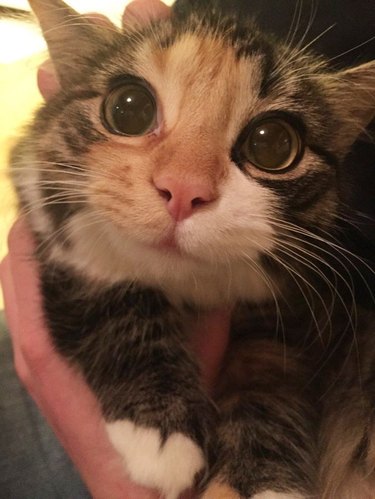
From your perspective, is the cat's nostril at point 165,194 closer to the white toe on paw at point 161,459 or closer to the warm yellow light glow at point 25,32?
the white toe on paw at point 161,459

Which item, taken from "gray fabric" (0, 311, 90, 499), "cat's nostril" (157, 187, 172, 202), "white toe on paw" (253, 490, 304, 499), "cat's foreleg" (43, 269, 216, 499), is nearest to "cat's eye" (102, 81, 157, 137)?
"cat's nostril" (157, 187, 172, 202)

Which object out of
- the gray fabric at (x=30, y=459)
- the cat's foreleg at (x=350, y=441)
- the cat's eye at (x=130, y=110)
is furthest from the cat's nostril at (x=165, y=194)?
the gray fabric at (x=30, y=459)

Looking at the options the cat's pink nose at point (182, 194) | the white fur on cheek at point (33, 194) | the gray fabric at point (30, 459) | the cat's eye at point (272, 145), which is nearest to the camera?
the cat's pink nose at point (182, 194)

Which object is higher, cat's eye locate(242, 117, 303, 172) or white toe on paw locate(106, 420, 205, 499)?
cat's eye locate(242, 117, 303, 172)

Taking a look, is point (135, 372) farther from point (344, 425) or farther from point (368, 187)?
point (368, 187)

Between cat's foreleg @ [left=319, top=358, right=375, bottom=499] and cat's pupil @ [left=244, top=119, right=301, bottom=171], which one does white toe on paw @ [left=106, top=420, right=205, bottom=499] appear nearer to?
cat's foreleg @ [left=319, top=358, right=375, bottom=499]

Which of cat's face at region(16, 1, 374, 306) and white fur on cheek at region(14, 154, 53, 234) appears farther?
white fur on cheek at region(14, 154, 53, 234)

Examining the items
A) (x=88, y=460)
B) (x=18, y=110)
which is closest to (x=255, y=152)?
(x=88, y=460)

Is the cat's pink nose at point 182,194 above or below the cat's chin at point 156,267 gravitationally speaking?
above
